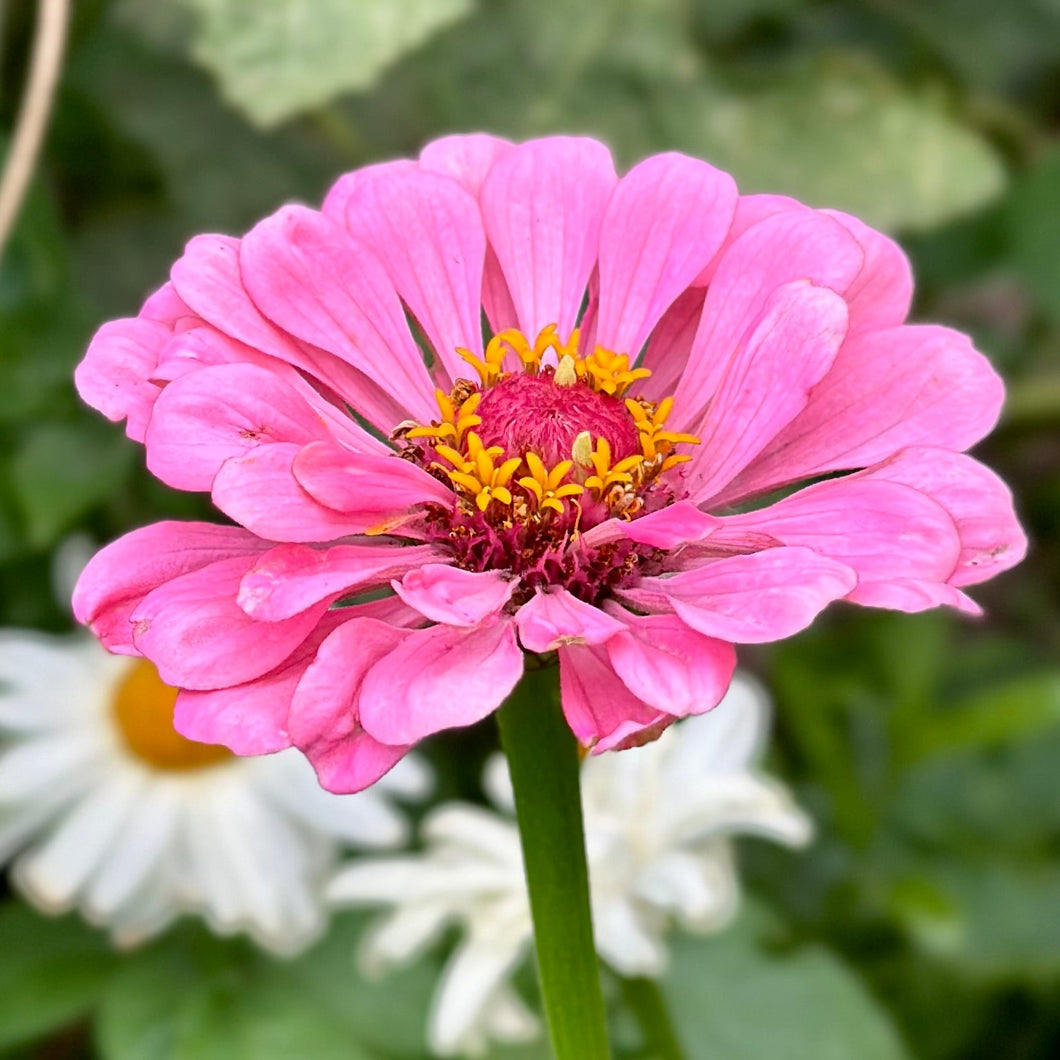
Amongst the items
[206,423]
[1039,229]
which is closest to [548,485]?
[206,423]

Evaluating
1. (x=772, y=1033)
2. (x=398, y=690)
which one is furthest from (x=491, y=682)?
(x=772, y=1033)

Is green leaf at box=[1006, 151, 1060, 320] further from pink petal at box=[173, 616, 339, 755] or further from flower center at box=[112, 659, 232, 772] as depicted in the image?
pink petal at box=[173, 616, 339, 755]

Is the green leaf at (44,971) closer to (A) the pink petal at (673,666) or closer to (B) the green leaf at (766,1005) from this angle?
(B) the green leaf at (766,1005)

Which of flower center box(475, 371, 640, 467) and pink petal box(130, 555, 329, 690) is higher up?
pink petal box(130, 555, 329, 690)

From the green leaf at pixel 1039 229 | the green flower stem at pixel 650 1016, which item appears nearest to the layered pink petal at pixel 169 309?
the green flower stem at pixel 650 1016

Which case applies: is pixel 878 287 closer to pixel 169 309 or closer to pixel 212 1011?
pixel 169 309

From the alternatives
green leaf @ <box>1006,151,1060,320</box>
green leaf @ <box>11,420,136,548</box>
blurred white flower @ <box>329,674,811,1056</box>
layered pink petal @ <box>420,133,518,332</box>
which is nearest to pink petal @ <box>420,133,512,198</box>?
layered pink petal @ <box>420,133,518,332</box>
